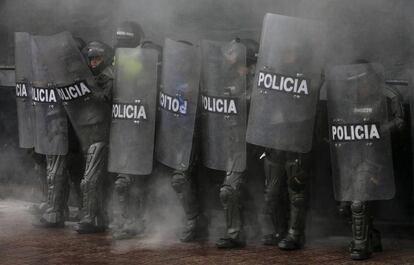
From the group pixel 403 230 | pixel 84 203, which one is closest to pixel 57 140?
pixel 84 203

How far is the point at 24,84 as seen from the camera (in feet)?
22.9

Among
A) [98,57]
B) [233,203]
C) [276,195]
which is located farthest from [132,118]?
[276,195]

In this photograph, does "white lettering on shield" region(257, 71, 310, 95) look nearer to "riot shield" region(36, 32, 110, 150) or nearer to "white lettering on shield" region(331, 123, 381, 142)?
"white lettering on shield" region(331, 123, 381, 142)

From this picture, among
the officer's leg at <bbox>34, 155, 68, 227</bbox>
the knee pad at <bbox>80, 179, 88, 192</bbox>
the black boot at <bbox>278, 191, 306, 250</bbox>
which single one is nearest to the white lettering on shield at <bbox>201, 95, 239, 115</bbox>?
the black boot at <bbox>278, 191, 306, 250</bbox>

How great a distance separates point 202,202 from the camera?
635cm

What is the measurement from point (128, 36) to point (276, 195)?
6.18 feet

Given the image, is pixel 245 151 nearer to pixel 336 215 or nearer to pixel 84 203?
pixel 336 215

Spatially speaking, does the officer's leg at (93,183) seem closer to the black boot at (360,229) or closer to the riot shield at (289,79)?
the riot shield at (289,79)

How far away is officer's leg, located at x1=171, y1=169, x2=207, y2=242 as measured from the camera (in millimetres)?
5906

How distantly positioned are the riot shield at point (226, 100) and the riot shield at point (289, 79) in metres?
0.28

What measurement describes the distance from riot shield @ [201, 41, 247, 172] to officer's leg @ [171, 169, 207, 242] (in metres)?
0.30

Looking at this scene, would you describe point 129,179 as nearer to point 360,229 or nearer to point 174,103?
point 174,103

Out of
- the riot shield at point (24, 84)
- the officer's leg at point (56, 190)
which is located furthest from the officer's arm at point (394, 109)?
the riot shield at point (24, 84)

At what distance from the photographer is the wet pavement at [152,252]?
5156 millimetres
